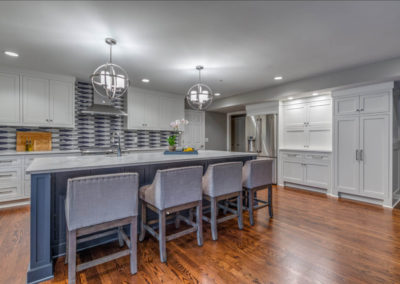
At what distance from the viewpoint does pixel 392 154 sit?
3385mm

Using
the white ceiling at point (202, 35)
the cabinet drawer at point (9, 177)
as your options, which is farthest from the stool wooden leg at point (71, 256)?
the cabinet drawer at point (9, 177)

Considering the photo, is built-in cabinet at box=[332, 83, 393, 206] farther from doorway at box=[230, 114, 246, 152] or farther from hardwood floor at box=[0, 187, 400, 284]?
doorway at box=[230, 114, 246, 152]

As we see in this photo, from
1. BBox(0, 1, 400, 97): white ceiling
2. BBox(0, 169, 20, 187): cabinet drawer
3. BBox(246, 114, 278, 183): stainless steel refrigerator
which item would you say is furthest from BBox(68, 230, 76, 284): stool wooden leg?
BBox(246, 114, 278, 183): stainless steel refrigerator

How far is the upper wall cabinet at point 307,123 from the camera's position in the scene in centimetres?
432

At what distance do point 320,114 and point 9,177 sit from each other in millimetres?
6020

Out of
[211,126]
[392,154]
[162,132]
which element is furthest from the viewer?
[211,126]

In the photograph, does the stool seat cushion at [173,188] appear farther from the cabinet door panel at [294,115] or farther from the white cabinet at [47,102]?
the cabinet door panel at [294,115]

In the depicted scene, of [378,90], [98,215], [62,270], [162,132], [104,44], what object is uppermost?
[104,44]

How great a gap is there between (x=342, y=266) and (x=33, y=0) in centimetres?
364

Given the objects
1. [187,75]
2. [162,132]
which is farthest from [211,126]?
[187,75]

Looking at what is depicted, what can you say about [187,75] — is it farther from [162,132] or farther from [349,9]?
[349,9]

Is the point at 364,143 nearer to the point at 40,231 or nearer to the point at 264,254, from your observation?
the point at 264,254

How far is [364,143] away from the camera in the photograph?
3654 mm

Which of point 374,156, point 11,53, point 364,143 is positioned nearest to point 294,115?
point 364,143
